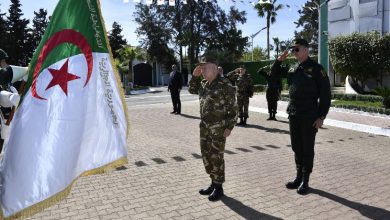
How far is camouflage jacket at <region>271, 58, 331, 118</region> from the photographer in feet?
17.0

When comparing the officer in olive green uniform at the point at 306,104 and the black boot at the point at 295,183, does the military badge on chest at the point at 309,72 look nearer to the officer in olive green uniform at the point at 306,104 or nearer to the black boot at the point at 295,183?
the officer in olive green uniform at the point at 306,104

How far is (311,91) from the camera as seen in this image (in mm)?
5215

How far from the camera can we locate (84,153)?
10.3 ft

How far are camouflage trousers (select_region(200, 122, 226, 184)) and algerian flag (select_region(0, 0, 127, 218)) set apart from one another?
6.38 feet

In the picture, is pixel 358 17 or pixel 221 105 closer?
pixel 221 105

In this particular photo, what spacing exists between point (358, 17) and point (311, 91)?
1638 centimetres

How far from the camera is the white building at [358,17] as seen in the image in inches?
733

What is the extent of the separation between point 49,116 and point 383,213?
3.83 meters

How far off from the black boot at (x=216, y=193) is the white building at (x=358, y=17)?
1619cm

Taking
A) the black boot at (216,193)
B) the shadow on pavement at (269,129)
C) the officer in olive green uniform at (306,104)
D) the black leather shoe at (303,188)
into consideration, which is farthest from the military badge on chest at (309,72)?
the shadow on pavement at (269,129)

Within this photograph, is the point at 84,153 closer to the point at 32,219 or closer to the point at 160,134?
the point at 32,219

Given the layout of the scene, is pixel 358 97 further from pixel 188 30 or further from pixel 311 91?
pixel 188 30

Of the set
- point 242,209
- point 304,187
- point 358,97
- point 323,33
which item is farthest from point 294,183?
point 323,33

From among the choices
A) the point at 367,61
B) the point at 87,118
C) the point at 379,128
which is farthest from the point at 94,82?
the point at 367,61
